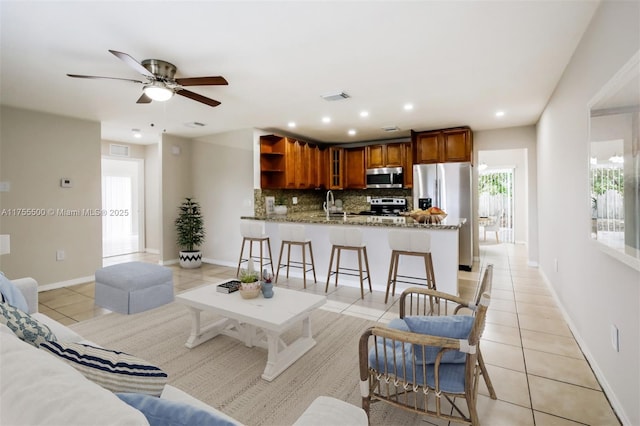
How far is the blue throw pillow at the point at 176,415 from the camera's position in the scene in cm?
74

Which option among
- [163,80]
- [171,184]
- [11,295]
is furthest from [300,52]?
[171,184]

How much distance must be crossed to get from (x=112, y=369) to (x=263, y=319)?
1.18 m

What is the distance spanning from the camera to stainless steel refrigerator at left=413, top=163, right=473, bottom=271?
5303mm

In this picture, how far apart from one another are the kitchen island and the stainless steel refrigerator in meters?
1.00

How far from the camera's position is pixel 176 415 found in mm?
761

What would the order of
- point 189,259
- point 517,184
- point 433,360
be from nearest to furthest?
1. point 433,360
2. point 189,259
3. point 517,184

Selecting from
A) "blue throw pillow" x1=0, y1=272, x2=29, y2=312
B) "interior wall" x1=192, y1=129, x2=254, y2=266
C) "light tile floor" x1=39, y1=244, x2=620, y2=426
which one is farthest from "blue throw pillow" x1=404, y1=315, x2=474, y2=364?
"interior wall" x1=192, y1=129, x2=254, y2=266

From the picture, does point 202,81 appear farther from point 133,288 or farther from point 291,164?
point 291,164

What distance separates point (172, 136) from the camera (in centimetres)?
604

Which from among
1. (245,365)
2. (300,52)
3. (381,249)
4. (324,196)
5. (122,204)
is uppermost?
(300,52)

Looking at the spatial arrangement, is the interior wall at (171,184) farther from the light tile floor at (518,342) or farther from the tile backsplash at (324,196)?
the tile backsplash at (324,196)

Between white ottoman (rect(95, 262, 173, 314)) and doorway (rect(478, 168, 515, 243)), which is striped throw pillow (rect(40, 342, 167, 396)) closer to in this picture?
white ottoman (rect(95, 262, 173, 314))

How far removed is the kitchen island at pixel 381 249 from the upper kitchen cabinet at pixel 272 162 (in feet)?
2.81

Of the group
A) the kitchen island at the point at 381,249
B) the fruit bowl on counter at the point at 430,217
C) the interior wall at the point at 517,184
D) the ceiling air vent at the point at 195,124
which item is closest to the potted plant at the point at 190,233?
the kitchen island at the point at 381,249
